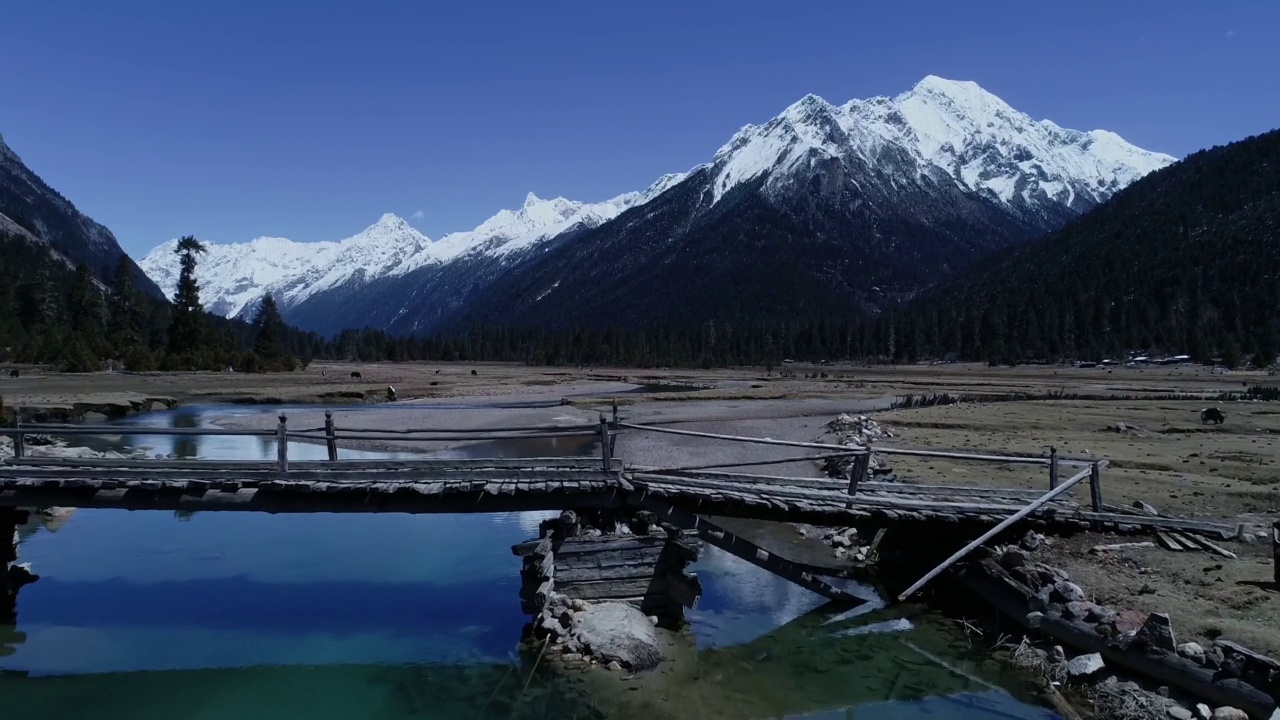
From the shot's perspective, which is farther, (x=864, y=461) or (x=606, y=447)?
(x=864, y=461)

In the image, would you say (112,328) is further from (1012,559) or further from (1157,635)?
(1157,635)

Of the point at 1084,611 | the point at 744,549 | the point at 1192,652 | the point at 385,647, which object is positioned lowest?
the point at 385,647

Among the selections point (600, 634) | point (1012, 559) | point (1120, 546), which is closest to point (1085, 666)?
point (1012, 559)

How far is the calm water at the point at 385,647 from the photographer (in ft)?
41.5

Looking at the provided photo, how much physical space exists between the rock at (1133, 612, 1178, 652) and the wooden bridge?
408 centimetres

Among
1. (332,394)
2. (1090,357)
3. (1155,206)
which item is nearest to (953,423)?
(332,394)

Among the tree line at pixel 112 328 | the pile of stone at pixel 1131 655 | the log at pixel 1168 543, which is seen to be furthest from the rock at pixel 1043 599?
the tree line at pixel 112 328

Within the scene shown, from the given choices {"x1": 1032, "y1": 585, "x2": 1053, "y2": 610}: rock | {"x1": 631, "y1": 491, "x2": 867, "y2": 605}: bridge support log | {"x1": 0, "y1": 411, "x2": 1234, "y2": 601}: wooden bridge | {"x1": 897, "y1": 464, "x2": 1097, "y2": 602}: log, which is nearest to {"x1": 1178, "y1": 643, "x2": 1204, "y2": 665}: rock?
{"x1": 1032, "y1": 585, "x2": 1053, "y2": 610}: rock

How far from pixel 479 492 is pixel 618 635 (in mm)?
3799

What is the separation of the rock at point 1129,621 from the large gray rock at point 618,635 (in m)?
7.62

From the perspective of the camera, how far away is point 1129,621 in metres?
12.7

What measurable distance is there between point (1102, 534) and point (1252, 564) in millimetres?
2827

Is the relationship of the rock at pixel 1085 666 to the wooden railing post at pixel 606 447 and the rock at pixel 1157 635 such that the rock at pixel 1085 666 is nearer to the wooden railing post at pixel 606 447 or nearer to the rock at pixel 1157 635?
the rock at pixel 1157 635

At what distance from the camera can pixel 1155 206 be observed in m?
200
